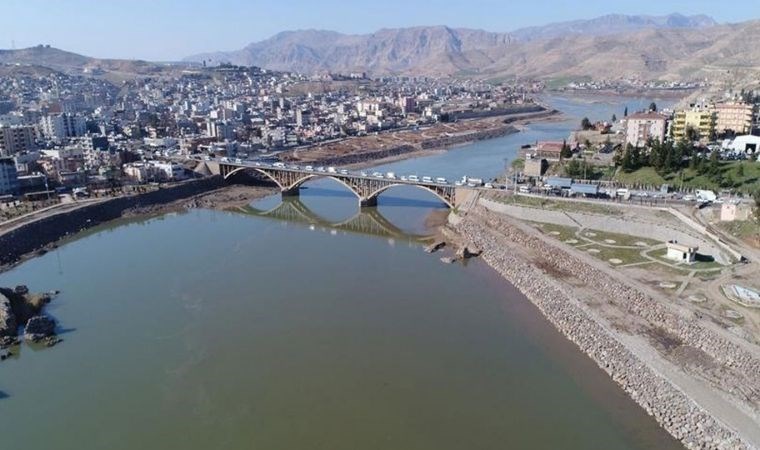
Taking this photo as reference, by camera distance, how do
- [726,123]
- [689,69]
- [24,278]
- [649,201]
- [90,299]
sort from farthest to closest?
[689,69]
[726,123]
[649,201]
[24,278]
[90,299]

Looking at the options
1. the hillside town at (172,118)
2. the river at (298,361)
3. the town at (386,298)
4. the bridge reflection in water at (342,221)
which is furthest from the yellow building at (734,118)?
the hillside town at (172,118)

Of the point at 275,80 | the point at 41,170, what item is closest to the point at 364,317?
the point at 41,170

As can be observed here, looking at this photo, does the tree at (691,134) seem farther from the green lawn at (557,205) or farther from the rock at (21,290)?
the rock at (21,290)

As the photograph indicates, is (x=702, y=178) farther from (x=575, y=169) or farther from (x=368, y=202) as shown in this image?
(x=368, y=202)

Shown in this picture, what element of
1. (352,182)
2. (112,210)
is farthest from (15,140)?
(352,182)

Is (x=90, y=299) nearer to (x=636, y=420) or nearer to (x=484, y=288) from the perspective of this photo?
(x=484, y=288)

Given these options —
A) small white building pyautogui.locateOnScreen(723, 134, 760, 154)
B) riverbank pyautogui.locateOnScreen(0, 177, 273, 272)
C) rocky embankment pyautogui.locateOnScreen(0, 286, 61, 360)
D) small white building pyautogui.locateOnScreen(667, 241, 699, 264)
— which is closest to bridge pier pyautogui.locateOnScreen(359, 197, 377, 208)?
riverbank pyautogui.locateOnScreen(0, 177, 273, 272)
